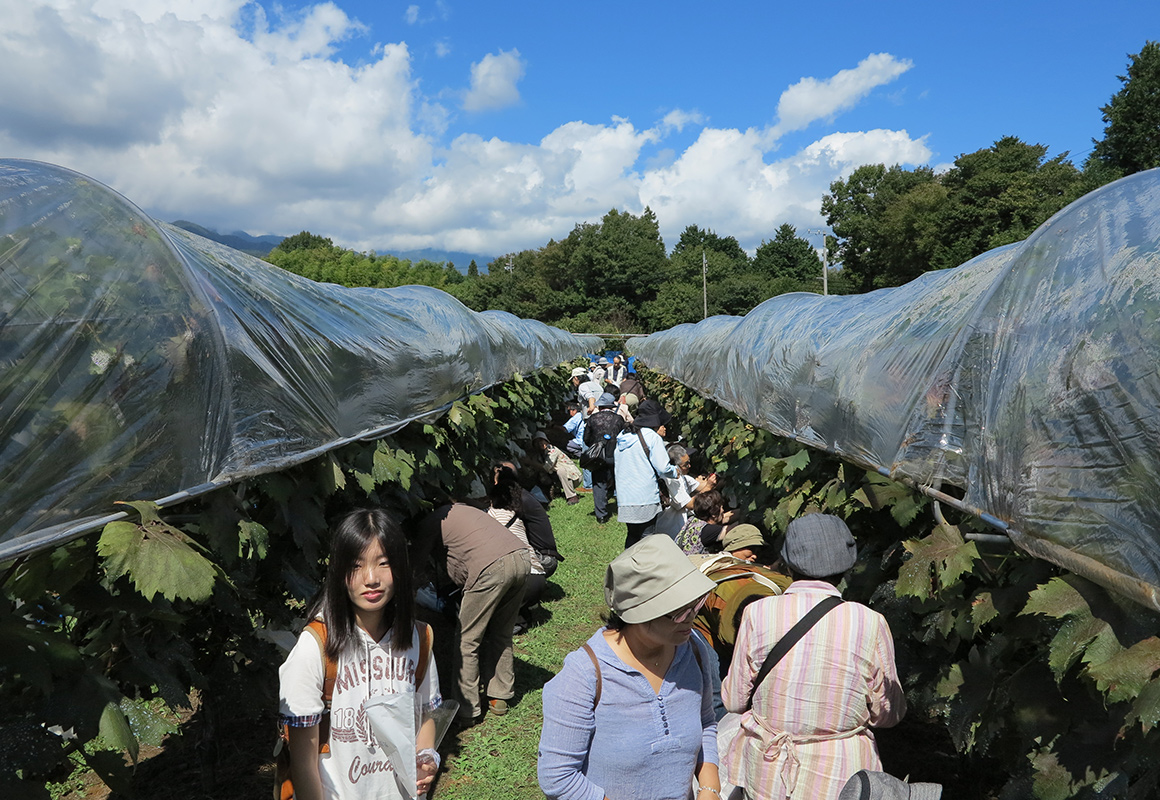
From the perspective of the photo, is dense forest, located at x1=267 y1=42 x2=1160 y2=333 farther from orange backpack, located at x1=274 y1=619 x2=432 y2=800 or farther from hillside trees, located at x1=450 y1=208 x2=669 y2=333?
orange backpack, located at x1=274 y1=619 x2=432 y2=800

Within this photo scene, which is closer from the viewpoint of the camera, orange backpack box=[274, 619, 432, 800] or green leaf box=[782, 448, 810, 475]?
orange backpack box=[274, 619, 432, 800]

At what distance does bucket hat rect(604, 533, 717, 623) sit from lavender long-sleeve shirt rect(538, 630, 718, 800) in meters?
0.15

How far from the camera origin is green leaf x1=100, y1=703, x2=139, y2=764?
2311 millimetres

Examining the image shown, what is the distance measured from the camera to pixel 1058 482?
251 cm

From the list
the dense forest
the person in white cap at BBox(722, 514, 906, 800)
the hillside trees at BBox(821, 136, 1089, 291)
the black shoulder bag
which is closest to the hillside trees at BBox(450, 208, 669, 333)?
the dense forest

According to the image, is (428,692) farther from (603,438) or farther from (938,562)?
(603,438)

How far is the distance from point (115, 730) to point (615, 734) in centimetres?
145

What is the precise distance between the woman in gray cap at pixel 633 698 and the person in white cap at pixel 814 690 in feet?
1.55

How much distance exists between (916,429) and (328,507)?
3.34 m

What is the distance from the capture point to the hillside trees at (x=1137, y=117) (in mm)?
49062

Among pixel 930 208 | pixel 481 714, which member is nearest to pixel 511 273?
pixel 930 208

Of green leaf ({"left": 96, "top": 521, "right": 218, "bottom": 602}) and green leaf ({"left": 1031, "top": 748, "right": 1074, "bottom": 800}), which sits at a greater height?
green leaf ({"left": 96, "top": 521, "right": 218, "bottom": 602})

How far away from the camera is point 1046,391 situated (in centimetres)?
266

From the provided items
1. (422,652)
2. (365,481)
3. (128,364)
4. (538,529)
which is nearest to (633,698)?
(422,652)
